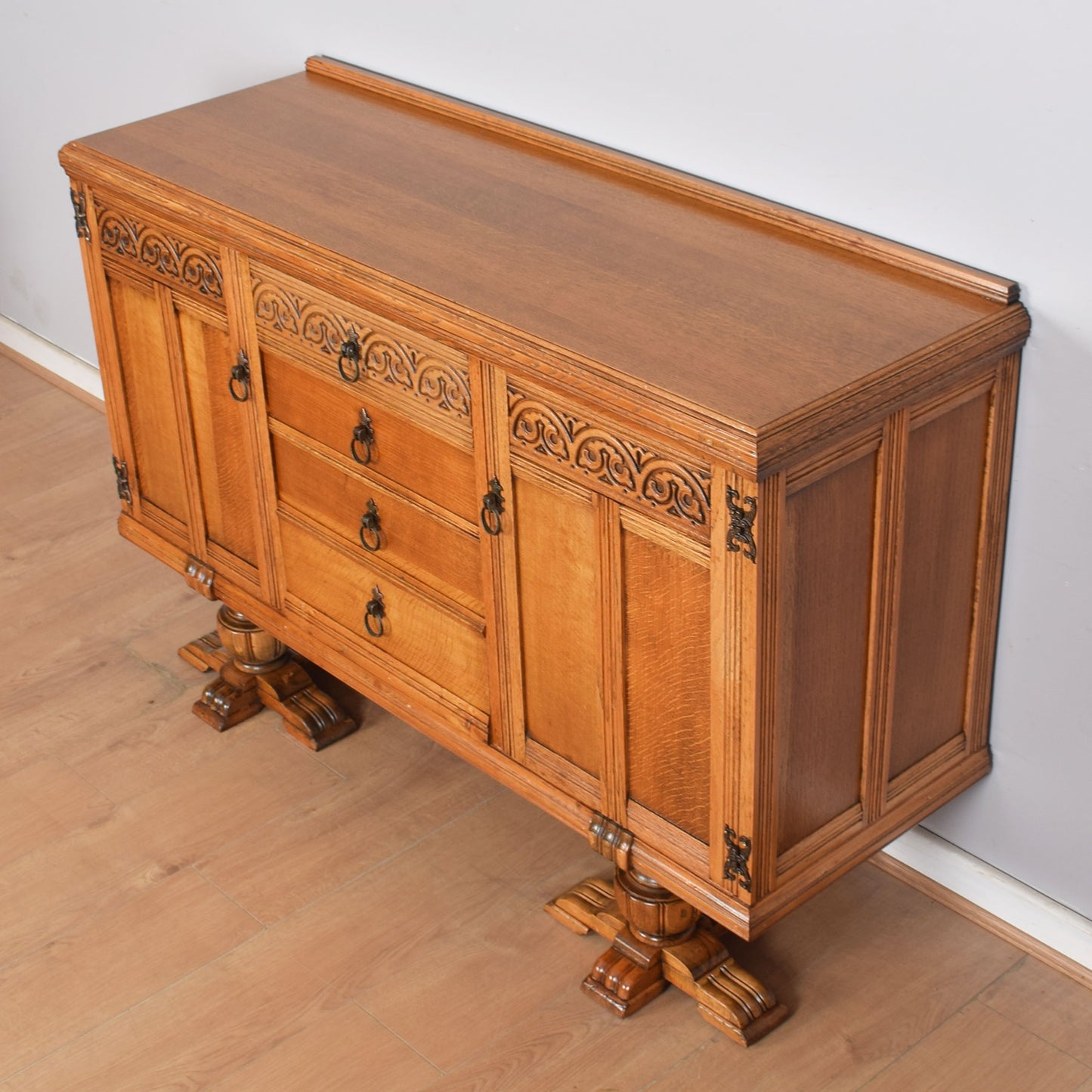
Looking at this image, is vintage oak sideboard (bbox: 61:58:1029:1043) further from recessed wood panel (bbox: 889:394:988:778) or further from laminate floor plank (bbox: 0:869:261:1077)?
laminate floor plank (bbox: 0:869:261:1077)

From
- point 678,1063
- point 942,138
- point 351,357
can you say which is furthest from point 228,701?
point 942,138

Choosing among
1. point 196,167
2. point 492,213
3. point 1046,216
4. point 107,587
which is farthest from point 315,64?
point 1046,216

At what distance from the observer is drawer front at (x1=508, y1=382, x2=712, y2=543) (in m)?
1.63

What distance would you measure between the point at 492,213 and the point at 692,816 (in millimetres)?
806

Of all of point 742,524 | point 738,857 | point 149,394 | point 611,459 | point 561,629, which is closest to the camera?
point 742,524

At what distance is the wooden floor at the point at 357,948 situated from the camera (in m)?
2.02

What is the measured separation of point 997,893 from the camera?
7.11 ft

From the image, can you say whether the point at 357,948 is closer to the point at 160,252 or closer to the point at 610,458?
the point at 610,458

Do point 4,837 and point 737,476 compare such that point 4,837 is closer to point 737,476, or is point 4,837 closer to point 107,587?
point 107,587

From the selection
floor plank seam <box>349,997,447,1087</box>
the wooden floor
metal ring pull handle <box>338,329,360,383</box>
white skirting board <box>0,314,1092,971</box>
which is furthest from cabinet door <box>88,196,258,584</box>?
white skirting board <box>0,314,1092,971</box>

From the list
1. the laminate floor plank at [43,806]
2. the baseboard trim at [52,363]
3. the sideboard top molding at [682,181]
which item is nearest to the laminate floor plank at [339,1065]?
the laminate floor plank at [43,806]

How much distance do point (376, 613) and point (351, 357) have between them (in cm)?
39

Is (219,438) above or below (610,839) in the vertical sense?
above

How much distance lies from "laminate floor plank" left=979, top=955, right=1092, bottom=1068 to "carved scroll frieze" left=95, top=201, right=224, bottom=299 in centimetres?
143
